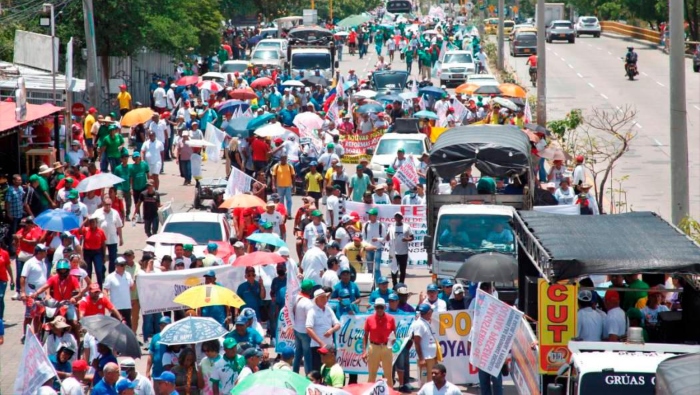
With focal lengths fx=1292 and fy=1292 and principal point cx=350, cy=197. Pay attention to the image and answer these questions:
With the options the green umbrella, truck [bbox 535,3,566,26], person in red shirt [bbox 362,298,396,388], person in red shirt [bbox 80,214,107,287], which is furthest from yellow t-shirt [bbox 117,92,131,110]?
truck [bbox 535,3,566,26]

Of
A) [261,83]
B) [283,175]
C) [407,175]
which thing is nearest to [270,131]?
[283,175]

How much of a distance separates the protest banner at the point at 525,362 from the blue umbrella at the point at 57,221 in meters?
7.77

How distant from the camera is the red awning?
1006 inches

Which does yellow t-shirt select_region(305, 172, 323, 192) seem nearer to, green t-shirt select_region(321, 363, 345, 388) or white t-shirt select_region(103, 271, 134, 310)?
white t-shirt select_region(103, 271, 134, 310)

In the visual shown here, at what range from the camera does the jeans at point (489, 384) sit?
14711mm

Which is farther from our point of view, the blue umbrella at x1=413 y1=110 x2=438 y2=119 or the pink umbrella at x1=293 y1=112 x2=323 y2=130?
the blue umbrella at x1=413 y1=110 x2=438 y2=119

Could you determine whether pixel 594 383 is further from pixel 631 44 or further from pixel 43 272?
pixel 631 44

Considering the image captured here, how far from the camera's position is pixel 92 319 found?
564 inches

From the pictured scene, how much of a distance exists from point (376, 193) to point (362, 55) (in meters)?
50.5

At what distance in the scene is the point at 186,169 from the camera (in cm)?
2950

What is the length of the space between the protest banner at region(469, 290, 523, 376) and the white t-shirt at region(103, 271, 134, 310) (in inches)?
205

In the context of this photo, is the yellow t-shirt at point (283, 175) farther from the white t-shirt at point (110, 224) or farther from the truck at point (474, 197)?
the white t-shirt at point (110, 224)

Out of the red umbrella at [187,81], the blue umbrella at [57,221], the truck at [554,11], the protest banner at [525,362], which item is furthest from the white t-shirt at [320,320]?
the truck at [554,11]

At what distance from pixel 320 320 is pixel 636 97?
122 feet
